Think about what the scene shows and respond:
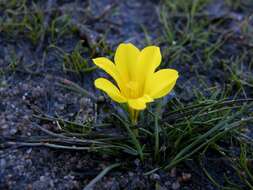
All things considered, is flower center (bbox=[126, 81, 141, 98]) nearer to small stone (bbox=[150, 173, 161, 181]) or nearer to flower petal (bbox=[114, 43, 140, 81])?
flower petal (bbox=[114, 43, 140, 81])

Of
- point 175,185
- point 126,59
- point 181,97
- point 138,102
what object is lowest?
point 175,185

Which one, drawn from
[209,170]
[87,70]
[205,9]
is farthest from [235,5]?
[209,170]

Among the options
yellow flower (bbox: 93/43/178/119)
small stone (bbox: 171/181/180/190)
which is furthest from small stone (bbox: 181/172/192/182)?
yellow flower (bbox: 93/43/178/119)

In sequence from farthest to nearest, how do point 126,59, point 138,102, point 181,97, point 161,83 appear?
point 181,97
point 126,59
point 161,83
point 138,102

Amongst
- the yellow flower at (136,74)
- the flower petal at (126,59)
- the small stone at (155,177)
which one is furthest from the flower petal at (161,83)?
the small stone at (155,177)

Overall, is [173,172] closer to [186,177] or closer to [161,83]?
[186,177]

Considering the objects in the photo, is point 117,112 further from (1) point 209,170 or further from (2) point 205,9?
(2) point 205,9

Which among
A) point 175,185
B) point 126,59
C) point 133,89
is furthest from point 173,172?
point 126,59

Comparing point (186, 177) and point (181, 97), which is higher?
point (181, 97)
